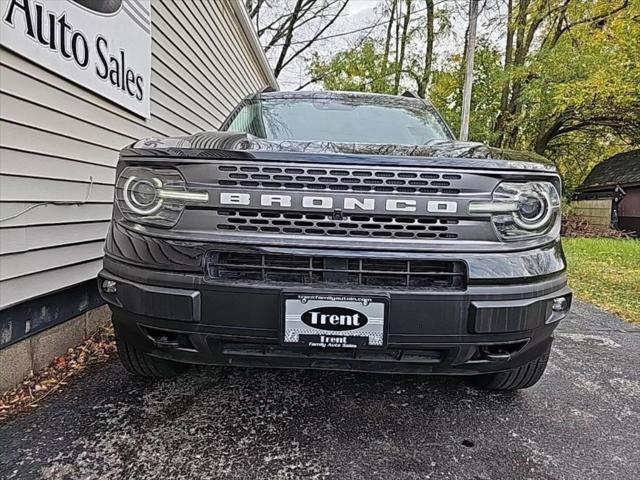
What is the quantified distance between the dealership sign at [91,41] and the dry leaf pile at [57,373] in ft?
5.06

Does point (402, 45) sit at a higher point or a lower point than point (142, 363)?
higher

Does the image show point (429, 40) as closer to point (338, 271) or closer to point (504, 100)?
point (504, 100)

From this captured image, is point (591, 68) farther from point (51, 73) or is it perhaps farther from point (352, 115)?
point (51, 73)

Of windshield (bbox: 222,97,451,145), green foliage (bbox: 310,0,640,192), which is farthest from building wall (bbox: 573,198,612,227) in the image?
windshield (bbox: 222,97,451,145)

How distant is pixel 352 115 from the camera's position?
295 centimetres

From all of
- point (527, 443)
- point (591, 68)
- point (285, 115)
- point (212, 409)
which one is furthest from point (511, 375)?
point (591, 68)

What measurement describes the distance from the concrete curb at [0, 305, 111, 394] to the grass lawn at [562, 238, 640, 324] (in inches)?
164

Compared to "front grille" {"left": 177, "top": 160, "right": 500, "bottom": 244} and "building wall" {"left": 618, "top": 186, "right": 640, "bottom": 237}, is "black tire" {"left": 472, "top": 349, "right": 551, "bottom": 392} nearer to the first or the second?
"front grille" {"left": 177, "top": 160, "right": 500, "bottom": 244}

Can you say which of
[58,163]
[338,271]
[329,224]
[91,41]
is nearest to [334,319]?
[338,271]

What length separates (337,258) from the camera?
1.52 m

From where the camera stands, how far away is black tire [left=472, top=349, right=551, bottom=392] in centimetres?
195

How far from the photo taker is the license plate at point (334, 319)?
1484 millimetres

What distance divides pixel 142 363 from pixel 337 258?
3.62ft

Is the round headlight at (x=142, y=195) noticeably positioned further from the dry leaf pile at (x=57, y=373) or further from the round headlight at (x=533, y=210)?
the round headlight at (x=533, y=210)
